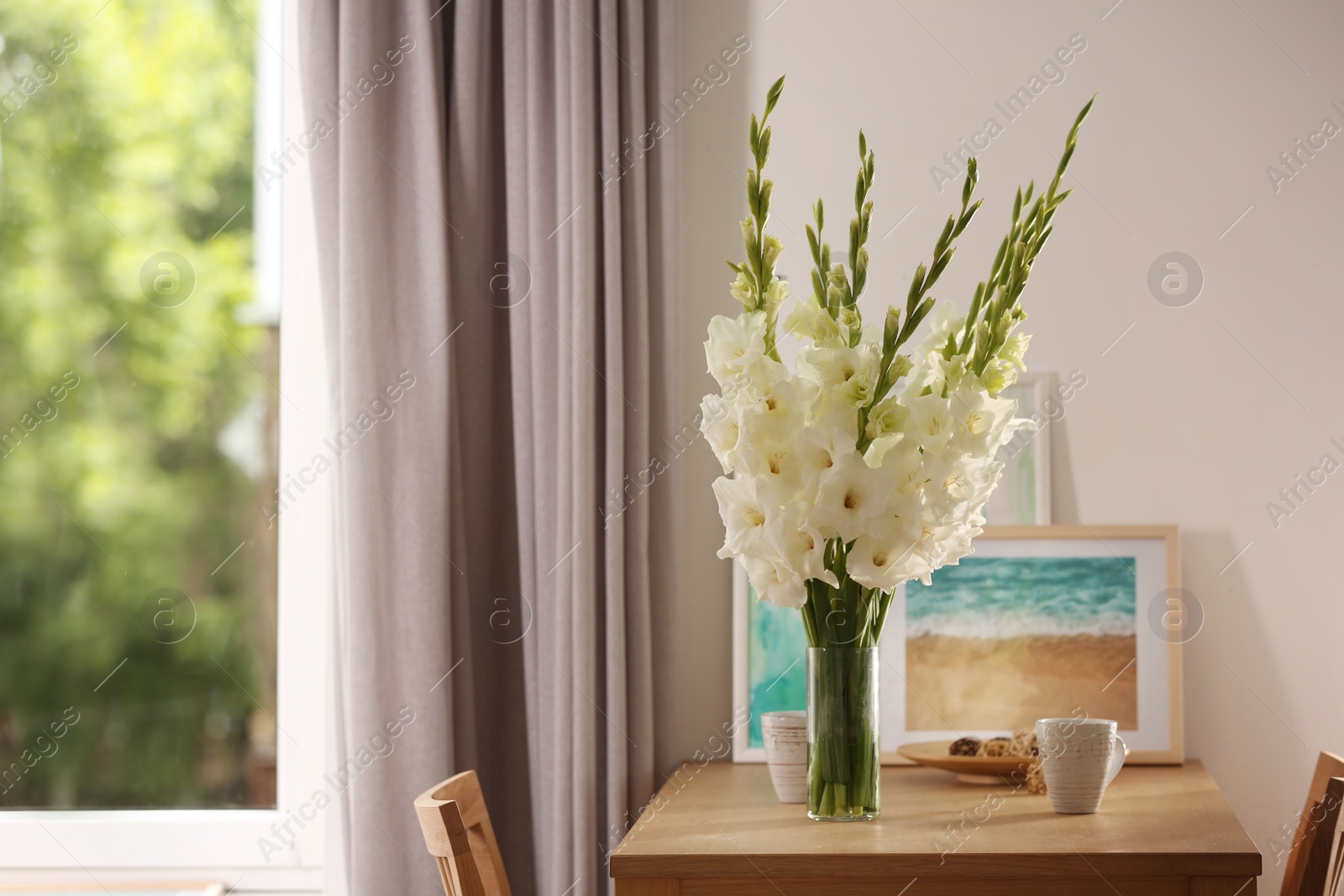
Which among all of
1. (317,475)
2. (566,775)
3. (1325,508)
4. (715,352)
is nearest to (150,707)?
(317,475)

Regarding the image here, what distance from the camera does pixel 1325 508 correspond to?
1866 millimetres

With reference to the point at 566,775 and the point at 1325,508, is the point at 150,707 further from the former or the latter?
the point at 1325,508

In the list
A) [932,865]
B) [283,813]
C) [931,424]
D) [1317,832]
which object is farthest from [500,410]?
[1317,832]

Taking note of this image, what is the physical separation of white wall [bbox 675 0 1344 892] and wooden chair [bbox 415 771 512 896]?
511 millimetres

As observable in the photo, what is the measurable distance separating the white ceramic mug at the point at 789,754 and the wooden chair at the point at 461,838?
0.41 m

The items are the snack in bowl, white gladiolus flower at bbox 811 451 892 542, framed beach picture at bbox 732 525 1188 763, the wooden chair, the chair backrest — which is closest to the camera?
white gladiolus flower at bbox 811 451 892 542

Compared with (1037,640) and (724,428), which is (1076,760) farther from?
(724,428)

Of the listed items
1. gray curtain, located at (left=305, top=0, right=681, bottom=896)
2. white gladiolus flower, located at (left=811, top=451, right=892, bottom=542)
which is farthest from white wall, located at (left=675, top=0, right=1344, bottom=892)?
white gladiolus flower, located at (left=811, top=451, right=892, bottom=542)

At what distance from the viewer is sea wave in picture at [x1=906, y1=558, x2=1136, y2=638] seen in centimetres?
183

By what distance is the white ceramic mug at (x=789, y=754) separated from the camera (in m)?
1.48

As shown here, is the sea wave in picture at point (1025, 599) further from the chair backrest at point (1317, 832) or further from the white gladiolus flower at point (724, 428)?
the white gladiolus flower at point (724, 428)

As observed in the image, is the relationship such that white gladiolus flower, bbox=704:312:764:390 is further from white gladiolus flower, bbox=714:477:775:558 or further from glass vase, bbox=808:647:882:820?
glass vase, bbox=808:647:882:820

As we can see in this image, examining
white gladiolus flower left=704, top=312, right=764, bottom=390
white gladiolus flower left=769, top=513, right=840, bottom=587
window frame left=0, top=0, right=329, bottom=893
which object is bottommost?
window frame left=0, top=0, right=329, bottom=893

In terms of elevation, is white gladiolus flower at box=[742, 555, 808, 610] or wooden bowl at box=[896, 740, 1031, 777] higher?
white gladiolus flower at box=[742, 555, 808, 610]
